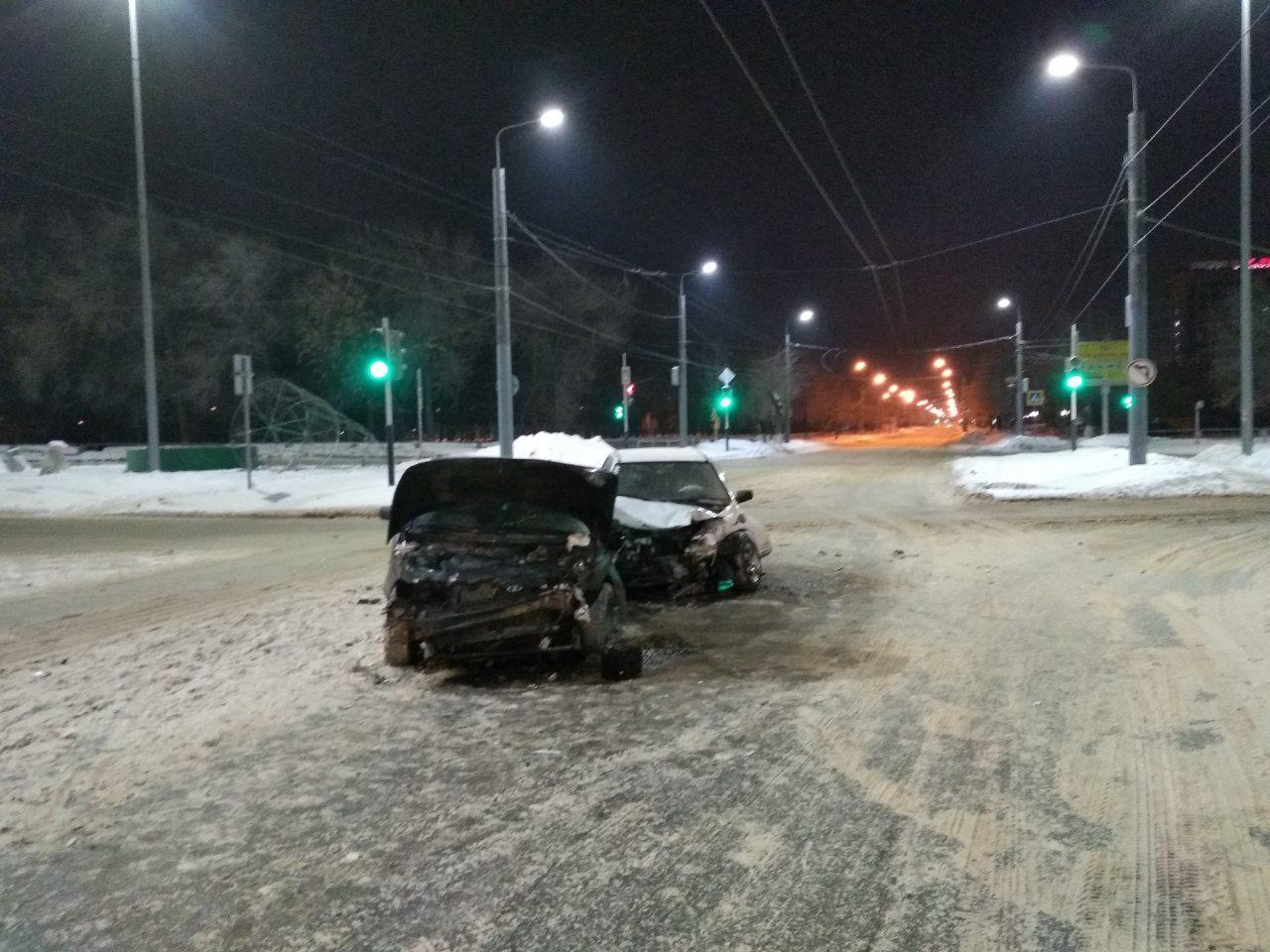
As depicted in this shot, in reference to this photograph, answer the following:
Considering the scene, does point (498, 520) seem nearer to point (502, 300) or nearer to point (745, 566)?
point (745, 566)

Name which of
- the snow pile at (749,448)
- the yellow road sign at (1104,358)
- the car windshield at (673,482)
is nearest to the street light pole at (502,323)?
the car windshield at (673,482)

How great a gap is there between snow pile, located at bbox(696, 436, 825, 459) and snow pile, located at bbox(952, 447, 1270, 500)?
2530 cm

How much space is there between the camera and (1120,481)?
76.9 feet

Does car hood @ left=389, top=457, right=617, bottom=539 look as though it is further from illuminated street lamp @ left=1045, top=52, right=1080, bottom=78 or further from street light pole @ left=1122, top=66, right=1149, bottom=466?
street light pole @ left=1122, top=66, right=1149, bottom=466

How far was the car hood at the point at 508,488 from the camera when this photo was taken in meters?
8.52

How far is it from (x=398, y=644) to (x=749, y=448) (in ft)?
173

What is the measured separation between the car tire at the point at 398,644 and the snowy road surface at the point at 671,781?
147 mm

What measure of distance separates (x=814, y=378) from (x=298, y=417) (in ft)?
223

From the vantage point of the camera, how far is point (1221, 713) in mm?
6797

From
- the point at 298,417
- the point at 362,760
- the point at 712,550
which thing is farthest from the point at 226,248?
the point at 362,760

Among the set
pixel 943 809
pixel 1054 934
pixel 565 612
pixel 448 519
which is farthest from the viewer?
pixel 448 519

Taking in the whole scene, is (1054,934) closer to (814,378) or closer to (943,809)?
(943,809)

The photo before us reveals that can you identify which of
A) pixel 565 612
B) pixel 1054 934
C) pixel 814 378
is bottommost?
pixel 1054 934

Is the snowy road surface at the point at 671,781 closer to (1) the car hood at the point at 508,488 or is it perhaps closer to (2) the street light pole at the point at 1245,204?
(1) the car hood at the point at 508,488
